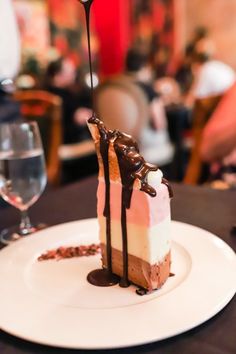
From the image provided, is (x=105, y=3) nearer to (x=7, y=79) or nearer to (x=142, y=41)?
(x=142, y=41)

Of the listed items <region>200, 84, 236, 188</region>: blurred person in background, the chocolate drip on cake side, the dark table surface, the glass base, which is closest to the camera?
the dark table surface

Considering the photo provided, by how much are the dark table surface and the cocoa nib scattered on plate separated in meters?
0.20

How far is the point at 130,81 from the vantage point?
11.2ft

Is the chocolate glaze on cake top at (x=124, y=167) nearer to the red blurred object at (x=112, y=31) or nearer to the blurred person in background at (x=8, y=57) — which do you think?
the blurred person in background at (x=8, y=57)

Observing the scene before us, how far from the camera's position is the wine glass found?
3.00 ft

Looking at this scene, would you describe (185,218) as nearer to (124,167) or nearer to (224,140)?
(124,167)

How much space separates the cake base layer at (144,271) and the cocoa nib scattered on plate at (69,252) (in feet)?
0.35

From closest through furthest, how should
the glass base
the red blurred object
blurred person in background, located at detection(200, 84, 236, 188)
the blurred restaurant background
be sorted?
the glass base
blurred person in background, located at detection(200, 84, 236, 188)
the blurred restaurant background
the red blurred object

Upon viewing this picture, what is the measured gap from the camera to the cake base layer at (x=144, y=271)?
639mm

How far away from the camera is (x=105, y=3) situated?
6.08 meters

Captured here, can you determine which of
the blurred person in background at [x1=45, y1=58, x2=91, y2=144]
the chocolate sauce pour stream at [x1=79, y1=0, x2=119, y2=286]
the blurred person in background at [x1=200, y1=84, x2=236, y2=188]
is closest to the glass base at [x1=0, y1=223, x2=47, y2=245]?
the chocolate sauce pour stream at [x1=79, y1=0, x2=119, y2=286]

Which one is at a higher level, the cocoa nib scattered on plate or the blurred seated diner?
the cocoa nib scattered on plate

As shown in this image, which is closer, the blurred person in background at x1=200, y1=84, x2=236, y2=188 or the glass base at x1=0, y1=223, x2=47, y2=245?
the glass base at x1=0, y1=223, x2=47, y2=245

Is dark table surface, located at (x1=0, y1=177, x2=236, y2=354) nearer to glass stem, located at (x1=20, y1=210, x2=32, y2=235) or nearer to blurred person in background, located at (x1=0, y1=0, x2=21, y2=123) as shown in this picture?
glass stem, located at (x1=20, y1=210, x2=32, y2=235)
